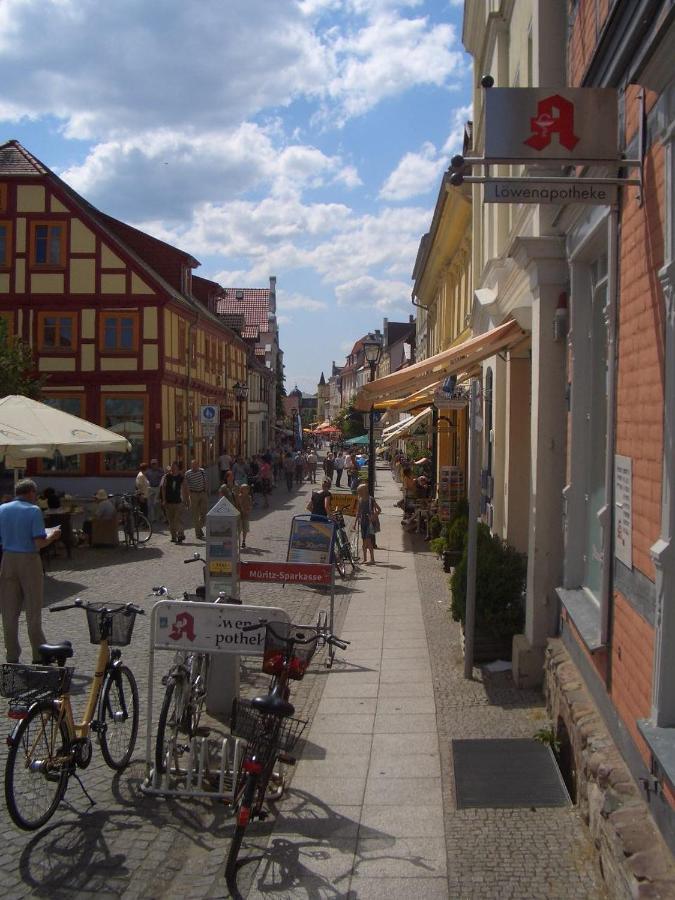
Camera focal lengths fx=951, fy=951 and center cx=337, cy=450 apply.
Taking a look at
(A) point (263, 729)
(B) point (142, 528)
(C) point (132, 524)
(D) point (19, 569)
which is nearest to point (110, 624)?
(A) point (263, 729)

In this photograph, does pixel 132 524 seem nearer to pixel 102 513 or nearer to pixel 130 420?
pixel 102 513

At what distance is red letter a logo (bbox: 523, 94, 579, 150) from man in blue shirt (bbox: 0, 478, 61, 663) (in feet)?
18.2

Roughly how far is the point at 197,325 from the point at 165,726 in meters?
30.0

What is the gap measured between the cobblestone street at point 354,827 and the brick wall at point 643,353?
67.5 inches

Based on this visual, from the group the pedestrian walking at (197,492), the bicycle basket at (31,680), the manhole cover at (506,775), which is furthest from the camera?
the pedestrian walking at (197,492)

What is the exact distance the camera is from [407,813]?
5.49 m

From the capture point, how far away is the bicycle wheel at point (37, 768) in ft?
16.7

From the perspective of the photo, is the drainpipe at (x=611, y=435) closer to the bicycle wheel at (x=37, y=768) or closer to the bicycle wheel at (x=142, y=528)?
the bicycle wheel at (x=37, y=768)

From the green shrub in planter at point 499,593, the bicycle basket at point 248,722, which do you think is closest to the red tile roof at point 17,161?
the green shrub in planter at point 499,593

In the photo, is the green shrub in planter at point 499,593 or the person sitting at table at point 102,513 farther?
the person sitting at table at point 102,513

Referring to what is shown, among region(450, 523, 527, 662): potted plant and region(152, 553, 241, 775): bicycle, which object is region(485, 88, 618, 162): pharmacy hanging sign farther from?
region(450, 523, 527, 662): potted plant

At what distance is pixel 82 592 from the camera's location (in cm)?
1341

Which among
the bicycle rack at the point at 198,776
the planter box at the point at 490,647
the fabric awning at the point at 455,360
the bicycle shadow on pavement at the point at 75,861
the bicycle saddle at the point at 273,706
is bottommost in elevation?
the bicycle shadow on pavement at the point at 75,861

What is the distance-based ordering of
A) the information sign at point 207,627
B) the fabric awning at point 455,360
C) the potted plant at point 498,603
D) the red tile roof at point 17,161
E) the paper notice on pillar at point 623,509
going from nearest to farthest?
the paper notice on pillar at point 623,509
the information sign at point 207,627
the potted plant at point 498,603
the fabric awning at point 455,360
the red tile roof at point 17,161
